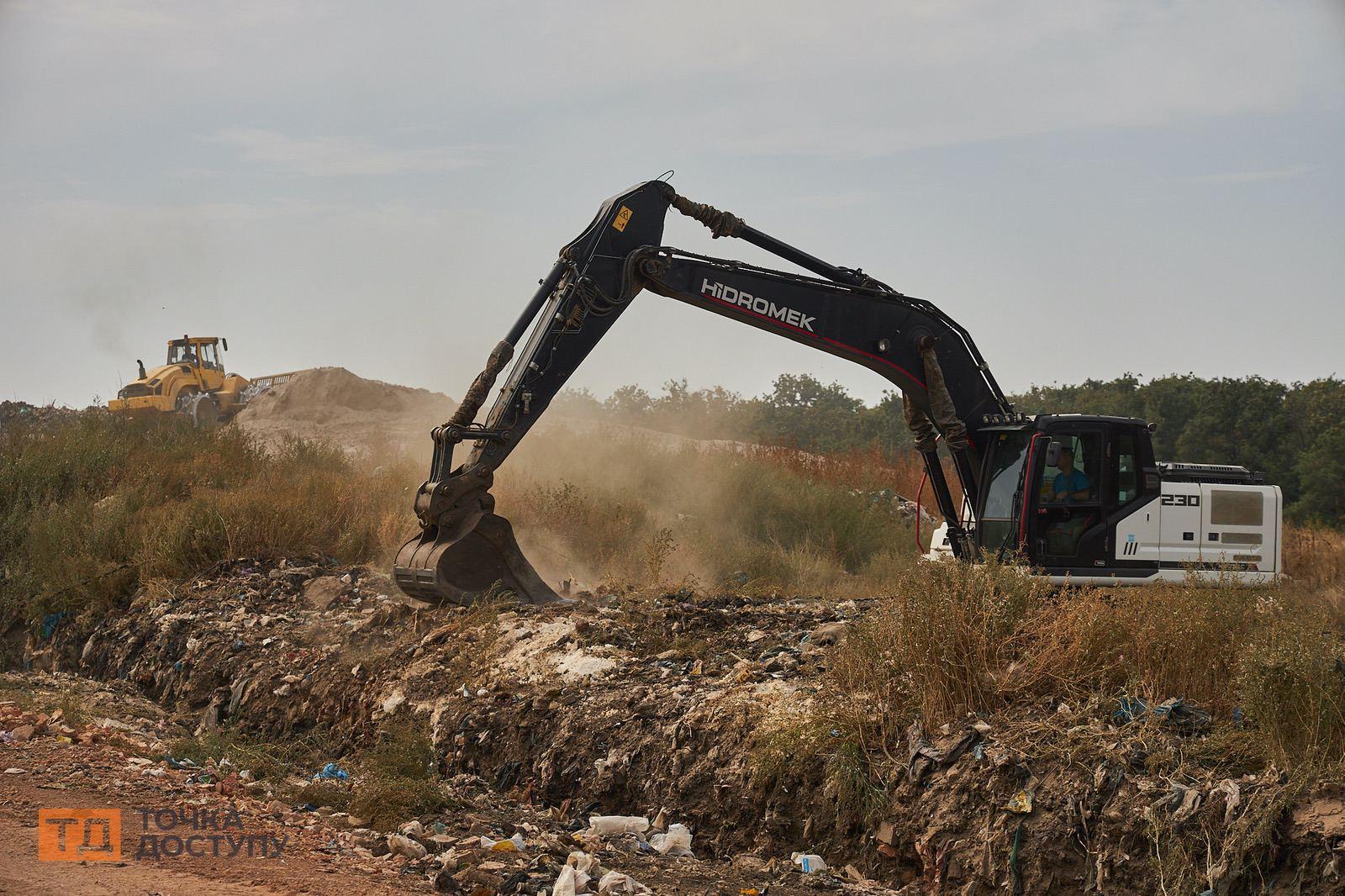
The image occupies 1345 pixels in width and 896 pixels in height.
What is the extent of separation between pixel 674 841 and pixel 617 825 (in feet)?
1.23

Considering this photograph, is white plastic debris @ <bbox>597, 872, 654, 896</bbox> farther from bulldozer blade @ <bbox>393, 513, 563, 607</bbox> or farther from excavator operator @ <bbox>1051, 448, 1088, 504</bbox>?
excavator operator @ <bbox>1051, 448, 1088, 504</bbox>

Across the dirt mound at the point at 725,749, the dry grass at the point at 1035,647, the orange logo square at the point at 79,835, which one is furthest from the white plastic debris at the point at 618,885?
the orange logo square at the point at 79,835

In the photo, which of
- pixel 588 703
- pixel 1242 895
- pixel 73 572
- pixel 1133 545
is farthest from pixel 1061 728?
pixel 73 572

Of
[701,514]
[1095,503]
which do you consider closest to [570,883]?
[1095,503]

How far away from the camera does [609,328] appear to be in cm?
1001

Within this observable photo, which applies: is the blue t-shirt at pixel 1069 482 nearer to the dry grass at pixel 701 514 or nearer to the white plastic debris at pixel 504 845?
the dry grass at pixel 701 514

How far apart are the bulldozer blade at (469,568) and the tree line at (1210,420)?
12271mm

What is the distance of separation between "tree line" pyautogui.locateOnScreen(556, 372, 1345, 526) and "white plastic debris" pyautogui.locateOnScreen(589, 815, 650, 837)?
15.5 metres

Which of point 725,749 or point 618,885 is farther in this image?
point 725,749

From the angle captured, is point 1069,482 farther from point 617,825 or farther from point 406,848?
point 406,848

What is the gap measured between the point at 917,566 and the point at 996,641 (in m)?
0.79

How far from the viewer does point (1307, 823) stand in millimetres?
4625

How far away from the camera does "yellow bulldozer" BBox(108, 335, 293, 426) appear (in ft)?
99.9

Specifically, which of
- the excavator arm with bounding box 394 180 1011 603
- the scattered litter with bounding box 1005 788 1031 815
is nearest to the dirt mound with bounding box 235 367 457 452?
the excavator arm with bounding box 394 180 1011 603
